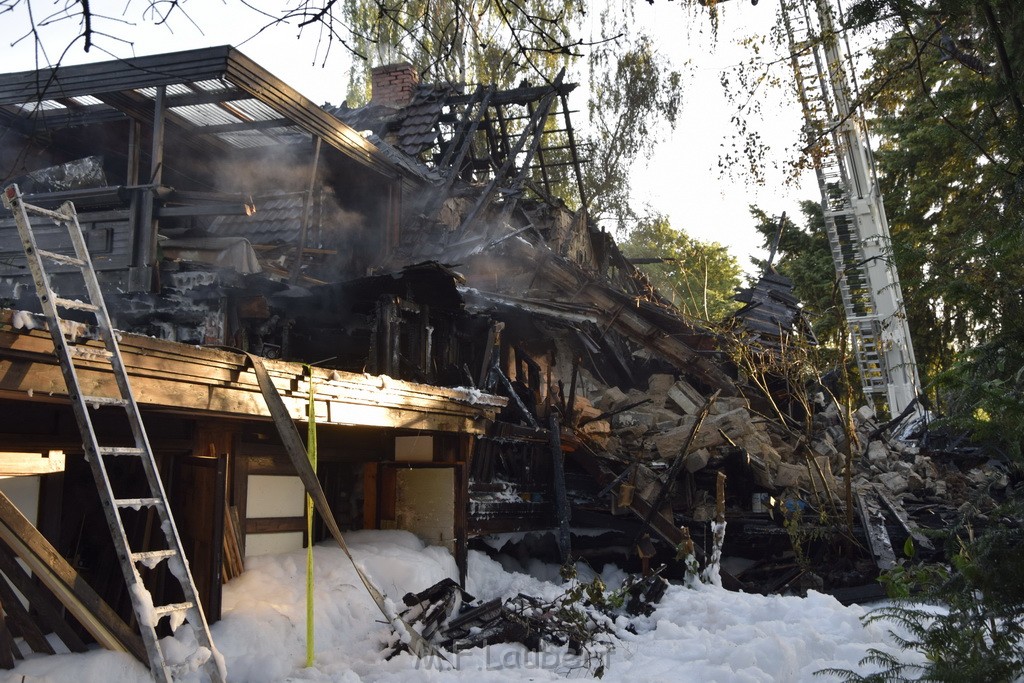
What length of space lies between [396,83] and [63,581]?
1686cm

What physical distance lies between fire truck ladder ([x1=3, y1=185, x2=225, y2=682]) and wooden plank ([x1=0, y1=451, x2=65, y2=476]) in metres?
0.73

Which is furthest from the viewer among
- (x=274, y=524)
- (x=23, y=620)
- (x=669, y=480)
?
(x=669, y=480)

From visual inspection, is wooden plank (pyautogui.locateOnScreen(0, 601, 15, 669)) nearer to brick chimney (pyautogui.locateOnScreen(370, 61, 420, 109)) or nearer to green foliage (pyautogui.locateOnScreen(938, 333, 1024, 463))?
green foliage (pyautogui.locateOnScreen(938, 333, 1024, 463))

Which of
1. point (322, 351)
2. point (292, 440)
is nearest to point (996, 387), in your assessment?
point (292, 440)

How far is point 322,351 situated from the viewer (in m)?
11.6

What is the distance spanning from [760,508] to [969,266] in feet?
28.0

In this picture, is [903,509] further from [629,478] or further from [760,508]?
[629,478]

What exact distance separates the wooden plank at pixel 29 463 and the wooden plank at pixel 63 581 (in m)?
0.53

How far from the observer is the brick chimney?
1953cm

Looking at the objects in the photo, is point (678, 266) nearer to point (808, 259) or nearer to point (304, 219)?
point (808, 259)

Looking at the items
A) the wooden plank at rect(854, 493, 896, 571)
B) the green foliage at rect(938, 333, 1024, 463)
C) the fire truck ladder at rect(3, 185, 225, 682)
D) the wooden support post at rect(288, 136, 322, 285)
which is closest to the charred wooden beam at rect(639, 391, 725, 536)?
the wooden plank at rect(854, 493, 896, 571)

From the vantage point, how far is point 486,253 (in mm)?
14852

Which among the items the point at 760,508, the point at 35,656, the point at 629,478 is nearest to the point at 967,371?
the point at 35,656

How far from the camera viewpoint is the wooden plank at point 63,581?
4.44 meters
